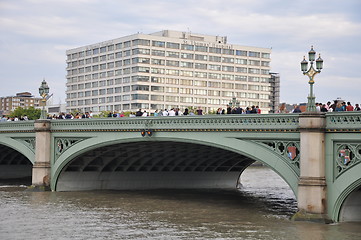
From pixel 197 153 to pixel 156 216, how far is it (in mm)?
13434

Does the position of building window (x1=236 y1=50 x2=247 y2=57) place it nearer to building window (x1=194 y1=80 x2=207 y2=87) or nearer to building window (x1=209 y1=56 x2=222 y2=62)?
building window (x1=209 y1=56 x2=222 y2=62)

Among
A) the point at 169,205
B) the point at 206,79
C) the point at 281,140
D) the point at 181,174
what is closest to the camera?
the point at 281,140

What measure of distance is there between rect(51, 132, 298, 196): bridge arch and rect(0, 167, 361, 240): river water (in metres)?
2.13

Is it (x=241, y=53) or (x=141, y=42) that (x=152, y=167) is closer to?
(x=141, y=42)

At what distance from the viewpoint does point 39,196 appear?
139 ft

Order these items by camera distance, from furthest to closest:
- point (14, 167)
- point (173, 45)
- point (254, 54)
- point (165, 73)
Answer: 1. point (254, 54)
2. point (173, 45)
3. point (165, 73)
4. point (14, 167)

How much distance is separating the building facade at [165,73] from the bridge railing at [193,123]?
3736 inches

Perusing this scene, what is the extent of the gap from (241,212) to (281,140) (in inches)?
297

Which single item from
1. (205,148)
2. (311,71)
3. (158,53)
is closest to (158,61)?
(158,53)

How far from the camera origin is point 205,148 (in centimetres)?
4362

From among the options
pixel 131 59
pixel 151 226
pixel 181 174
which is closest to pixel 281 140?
pixel 151 226

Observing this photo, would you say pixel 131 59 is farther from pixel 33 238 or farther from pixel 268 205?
pixel 33 238

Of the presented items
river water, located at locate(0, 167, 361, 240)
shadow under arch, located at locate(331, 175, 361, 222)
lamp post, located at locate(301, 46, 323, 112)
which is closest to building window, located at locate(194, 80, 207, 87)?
river water, located at locate(0, 167, 361, 240)

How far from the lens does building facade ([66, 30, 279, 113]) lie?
138875mm
